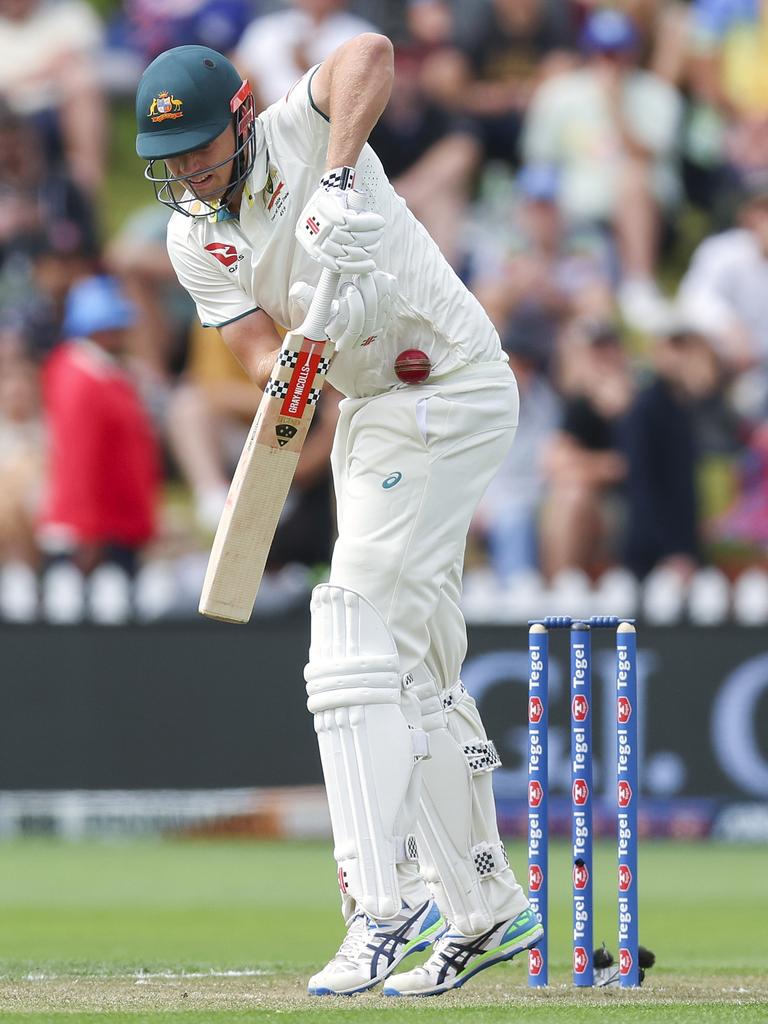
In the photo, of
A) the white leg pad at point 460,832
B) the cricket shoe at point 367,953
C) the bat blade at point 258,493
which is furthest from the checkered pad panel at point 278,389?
the cricket shoe at point 367,953

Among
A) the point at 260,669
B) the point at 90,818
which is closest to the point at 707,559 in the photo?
the point at 260,669

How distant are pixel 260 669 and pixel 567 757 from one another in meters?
1.61

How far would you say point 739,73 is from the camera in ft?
43.0

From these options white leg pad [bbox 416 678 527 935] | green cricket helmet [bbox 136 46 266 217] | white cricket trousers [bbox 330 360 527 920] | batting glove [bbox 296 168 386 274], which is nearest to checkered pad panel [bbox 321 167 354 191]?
batting glove [bbox 296 168 386 274]

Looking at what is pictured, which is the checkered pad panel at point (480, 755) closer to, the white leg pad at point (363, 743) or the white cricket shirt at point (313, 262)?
the white leg pad at point (363, 743)

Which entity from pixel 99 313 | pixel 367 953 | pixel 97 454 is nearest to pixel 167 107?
pixel 367 953

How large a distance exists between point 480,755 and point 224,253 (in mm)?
1296

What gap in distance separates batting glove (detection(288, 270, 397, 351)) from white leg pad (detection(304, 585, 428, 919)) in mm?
557

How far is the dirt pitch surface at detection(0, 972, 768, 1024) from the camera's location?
3.83 metres

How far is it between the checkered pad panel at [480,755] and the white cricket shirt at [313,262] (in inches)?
33.4

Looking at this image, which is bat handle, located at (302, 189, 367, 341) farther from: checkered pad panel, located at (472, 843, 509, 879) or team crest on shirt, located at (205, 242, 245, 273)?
checkered pad panel, located at (472, 843, 509, 879)

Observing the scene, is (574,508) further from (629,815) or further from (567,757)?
(629,815)

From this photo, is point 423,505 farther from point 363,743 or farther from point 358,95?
point 358,95

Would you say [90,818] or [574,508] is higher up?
[574,508]
